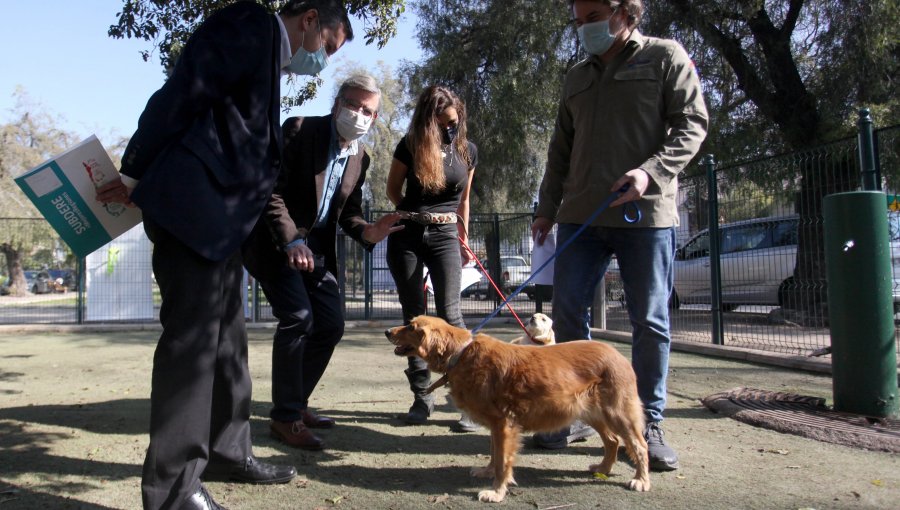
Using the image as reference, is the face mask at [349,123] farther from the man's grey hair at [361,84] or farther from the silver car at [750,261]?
the silver car at [750,261]

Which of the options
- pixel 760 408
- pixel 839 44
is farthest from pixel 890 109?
pixel 760 408

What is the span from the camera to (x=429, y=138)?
397 centimetres

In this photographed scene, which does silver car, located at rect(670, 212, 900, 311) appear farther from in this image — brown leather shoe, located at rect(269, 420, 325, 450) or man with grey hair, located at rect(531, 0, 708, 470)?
brown leather shoe, located at rect(269, 420, 325, 450)

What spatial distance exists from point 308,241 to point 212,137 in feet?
4.95

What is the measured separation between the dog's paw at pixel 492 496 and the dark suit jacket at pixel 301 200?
1.62 meters

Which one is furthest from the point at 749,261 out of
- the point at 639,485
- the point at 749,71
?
the point at 749,71

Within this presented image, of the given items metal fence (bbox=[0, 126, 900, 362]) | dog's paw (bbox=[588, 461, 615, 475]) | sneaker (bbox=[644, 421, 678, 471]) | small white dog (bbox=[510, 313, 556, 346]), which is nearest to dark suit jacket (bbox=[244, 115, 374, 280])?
small white dog (bbox=[510, 313, 556, 346])

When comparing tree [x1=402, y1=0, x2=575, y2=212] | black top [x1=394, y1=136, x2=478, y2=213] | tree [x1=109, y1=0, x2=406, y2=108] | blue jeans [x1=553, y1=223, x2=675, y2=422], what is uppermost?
tree [x1=402, y1=0, x2=575, y2=212]

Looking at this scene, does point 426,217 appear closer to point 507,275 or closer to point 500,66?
point 507,275

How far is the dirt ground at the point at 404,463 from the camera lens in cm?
267

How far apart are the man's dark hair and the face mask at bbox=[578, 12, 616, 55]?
1272 millimetres

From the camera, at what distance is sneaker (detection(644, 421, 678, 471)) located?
305 centimetres

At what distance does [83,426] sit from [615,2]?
4.01m

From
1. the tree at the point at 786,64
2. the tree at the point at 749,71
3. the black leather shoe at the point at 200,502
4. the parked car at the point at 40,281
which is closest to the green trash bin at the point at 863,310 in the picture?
the tree at the point at 749,71
